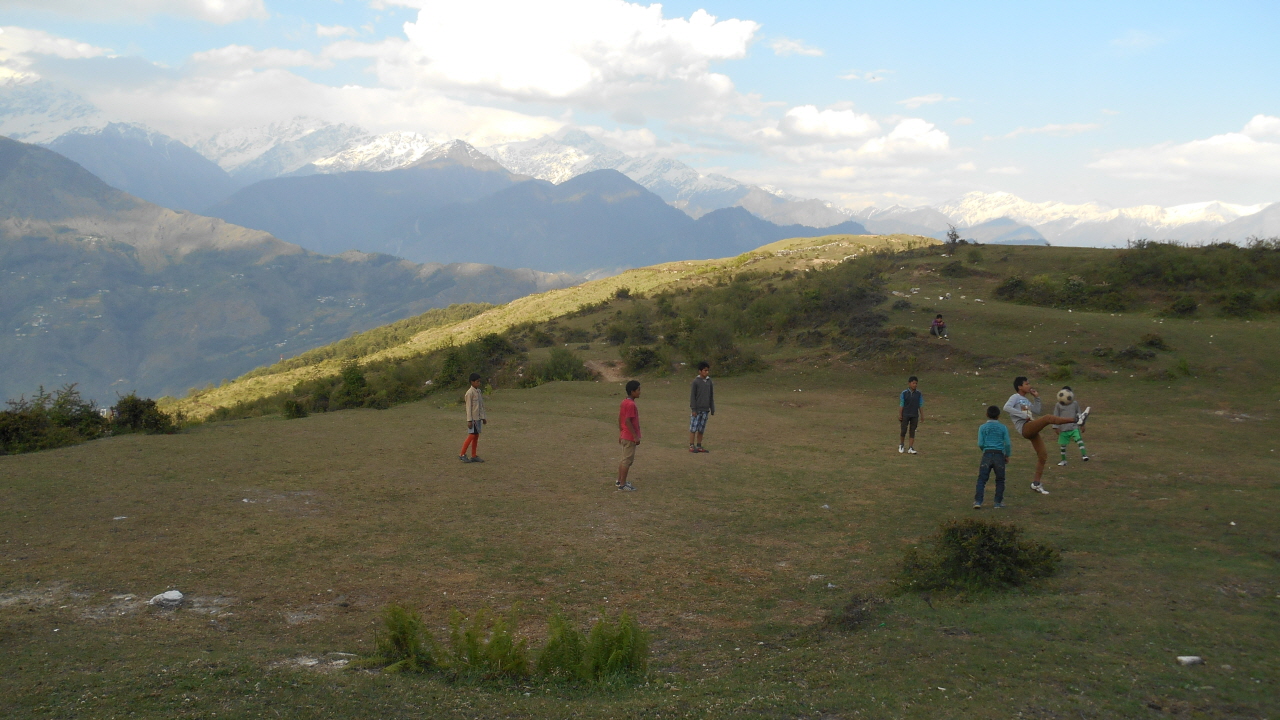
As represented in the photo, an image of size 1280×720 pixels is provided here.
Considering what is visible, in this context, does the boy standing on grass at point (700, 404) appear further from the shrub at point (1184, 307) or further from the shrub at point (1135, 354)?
the shrub at point (1184, 307)

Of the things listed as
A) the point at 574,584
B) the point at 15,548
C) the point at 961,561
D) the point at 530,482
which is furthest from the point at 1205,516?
the point at 15,548

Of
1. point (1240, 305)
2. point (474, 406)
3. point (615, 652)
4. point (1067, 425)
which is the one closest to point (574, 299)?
point (1240, 305)

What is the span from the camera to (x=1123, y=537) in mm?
8773

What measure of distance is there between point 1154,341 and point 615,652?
84.1 feet

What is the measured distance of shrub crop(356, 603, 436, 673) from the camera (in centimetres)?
535

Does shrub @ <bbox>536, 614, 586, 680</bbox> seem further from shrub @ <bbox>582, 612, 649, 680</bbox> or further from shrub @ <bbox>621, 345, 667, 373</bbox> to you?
shrub @ <bbox>621, 345, 667, 373</bbox>

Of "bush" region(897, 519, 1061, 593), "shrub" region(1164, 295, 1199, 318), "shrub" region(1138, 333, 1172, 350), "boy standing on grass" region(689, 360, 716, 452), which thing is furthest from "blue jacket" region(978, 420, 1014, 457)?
"shrub" region(1164, 295, 1199, 318)

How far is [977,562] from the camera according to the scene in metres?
7.34

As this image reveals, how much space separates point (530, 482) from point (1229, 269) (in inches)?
1284

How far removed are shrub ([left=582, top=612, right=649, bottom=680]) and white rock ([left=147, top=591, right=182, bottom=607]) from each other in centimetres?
415

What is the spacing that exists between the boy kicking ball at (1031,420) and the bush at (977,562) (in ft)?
13.2

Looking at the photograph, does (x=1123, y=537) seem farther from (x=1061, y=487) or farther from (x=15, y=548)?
(x=15, y=548)

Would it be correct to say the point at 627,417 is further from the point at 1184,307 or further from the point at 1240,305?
the point at 1240,305

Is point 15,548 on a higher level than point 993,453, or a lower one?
lower
